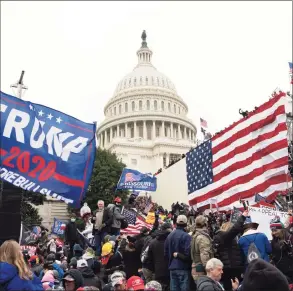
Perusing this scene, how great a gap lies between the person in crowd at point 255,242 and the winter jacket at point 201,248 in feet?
1.98

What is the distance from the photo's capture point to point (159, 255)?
744 centimetres

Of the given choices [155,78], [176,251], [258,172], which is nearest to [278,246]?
[176,251]

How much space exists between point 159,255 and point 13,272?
3593 millimetres

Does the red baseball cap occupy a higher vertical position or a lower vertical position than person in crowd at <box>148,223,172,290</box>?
lower

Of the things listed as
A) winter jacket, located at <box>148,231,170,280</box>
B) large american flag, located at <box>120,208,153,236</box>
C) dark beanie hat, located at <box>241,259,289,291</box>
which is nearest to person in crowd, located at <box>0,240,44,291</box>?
dark beanie hat, located at <box>241,259,289,291</box>

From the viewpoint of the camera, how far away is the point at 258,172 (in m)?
14.9

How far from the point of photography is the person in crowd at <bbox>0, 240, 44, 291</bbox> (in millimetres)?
4180

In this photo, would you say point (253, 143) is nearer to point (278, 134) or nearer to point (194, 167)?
point (278, 134)

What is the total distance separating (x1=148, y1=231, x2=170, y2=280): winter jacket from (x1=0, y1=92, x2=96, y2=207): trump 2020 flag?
2.32 m

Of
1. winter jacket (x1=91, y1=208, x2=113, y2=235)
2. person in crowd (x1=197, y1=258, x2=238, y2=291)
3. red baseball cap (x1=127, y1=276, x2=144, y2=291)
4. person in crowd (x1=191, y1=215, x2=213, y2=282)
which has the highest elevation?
winter jacket (x1=91, y1=208, x2=113, y2=235)

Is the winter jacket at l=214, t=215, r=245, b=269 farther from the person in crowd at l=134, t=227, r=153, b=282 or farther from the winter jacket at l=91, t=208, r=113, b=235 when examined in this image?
the winter jacket at l=91, t=208, r=113, b=235

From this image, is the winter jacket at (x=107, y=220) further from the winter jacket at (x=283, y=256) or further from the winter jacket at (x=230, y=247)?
the winter jacket at (x=283, y=256)

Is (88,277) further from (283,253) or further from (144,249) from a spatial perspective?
(283,253)

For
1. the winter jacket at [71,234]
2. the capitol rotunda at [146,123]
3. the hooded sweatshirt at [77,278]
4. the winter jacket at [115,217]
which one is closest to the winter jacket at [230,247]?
the hooded sweatshirt at [77,278]
